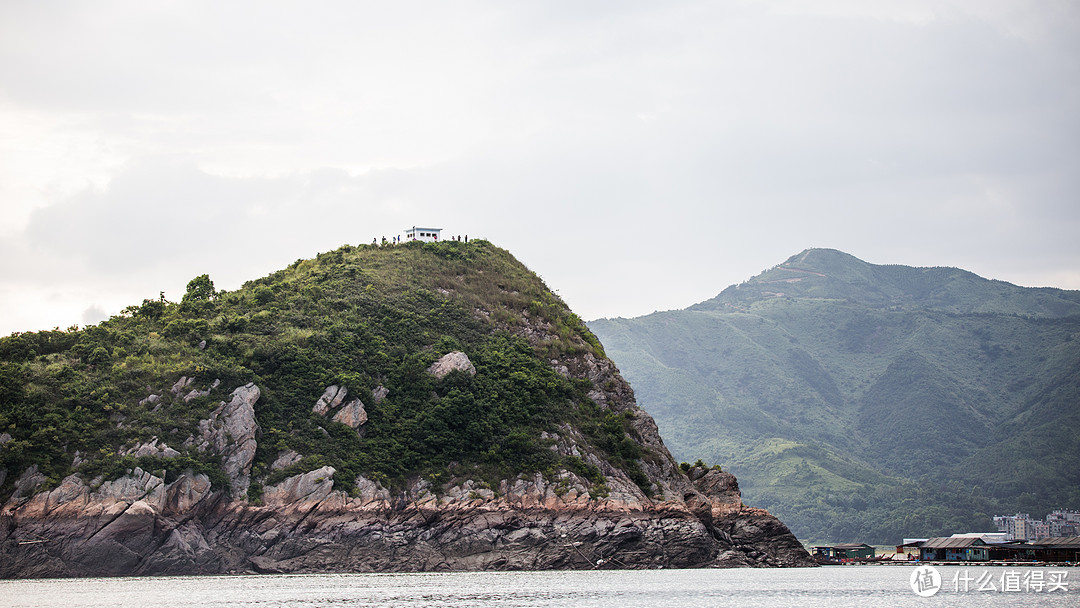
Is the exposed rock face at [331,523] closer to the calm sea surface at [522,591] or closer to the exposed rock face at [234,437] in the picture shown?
the exposed rock face at [234,437]

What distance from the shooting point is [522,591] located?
77375 millimetres

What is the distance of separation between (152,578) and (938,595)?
2285 inches

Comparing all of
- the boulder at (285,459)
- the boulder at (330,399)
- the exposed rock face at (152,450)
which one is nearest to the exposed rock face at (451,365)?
the boulder at (330,399)

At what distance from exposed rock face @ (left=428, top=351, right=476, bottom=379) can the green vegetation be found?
0.84m

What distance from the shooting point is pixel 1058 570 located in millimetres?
104812

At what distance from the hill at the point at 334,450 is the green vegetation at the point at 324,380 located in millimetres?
226

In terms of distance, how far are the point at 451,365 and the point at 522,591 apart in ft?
131

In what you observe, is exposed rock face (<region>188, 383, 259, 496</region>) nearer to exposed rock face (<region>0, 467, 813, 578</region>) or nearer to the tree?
exposed rock face (<region>0, 467, 813, 578</region>)

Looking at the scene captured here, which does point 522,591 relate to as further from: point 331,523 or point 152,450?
point 152,450

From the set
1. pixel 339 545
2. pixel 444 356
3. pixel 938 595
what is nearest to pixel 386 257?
pixel 444 356

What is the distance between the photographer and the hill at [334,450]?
9062 cm

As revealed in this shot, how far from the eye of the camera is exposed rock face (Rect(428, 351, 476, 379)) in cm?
11369

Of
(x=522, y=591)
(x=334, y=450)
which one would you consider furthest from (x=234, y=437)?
(x=522, y=591)

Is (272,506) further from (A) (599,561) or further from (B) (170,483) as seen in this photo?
(A) (599,561)
